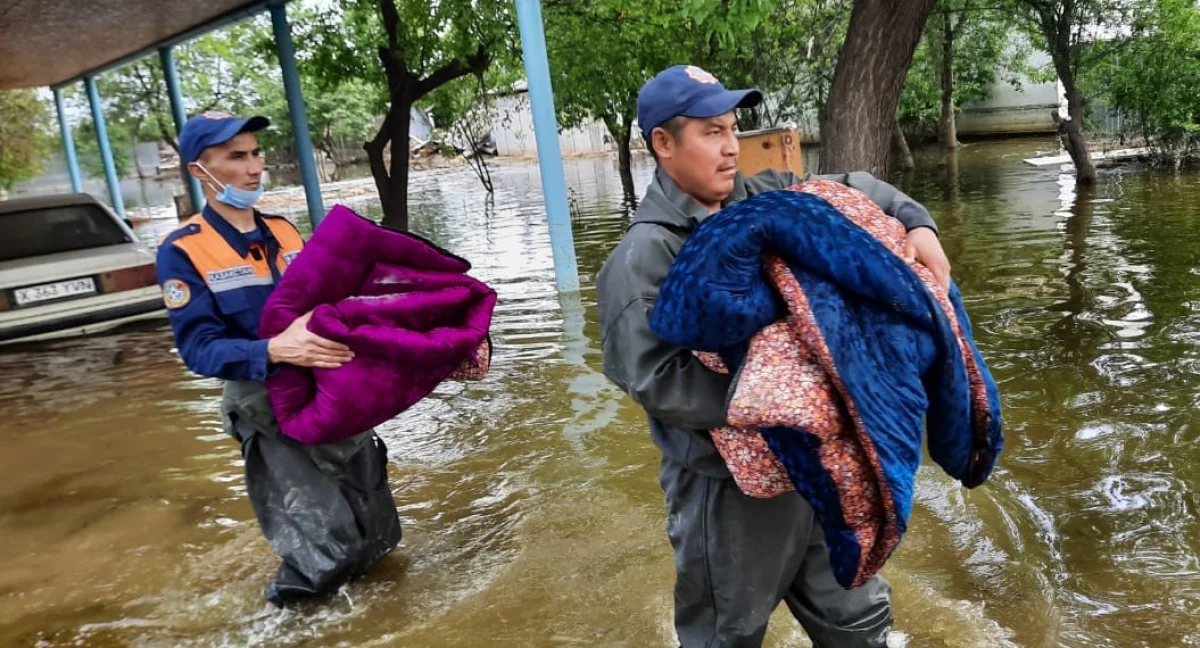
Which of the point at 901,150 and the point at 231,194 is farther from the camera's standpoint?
the point at 901,150

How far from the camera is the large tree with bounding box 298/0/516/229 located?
32.5 feet

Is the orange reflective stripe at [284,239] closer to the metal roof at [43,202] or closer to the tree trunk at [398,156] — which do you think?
the metal roof at [43,202]

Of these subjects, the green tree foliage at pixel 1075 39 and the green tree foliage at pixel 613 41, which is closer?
the green tree foliage at pixel 613 41

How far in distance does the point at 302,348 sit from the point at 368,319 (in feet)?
0.72

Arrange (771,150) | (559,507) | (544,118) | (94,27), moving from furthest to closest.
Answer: (94,27) → (544,118) → (559,507) → (771,150)

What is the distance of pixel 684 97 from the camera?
6.63ft

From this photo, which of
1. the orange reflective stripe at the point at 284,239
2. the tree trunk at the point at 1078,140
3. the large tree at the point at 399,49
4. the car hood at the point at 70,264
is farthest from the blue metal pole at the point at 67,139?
the tree trunk at the point at 1078,140

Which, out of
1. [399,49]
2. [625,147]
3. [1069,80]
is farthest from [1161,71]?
[399,49]

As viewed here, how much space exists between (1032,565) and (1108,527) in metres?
0.51

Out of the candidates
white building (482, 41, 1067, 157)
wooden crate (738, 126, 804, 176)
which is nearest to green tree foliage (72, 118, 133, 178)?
white building (482, 41, 1067, 157)

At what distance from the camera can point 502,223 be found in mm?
16000

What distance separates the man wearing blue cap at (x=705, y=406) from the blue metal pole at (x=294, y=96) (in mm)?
8541

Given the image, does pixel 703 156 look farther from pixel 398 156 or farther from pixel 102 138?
pixel 102 138

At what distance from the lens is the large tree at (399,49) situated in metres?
9.91
